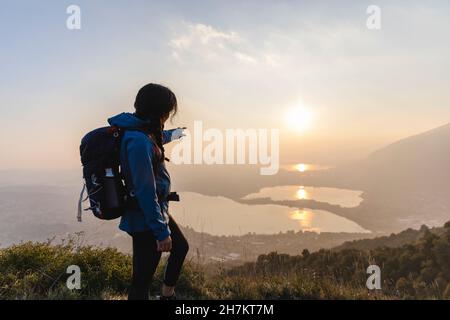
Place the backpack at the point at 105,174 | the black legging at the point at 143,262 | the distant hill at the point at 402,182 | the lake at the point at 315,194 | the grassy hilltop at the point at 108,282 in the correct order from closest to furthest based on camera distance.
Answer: the backpack at the point at 105,174 < the black legging at the point at 143,262 < the grassy hilltop at the point at 108,282 < the distant hill at the point at 402,182 < the lake at the point at 315,194

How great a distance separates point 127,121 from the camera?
2.88m

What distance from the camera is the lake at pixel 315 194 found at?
112 meters

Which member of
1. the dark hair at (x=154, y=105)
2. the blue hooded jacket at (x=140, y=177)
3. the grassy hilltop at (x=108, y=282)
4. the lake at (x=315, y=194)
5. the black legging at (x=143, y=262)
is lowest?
the lake at (x=315, y=194)

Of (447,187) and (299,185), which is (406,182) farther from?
(299,185)

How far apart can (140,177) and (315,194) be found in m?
127

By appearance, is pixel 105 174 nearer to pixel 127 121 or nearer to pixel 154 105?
pixel 127 121

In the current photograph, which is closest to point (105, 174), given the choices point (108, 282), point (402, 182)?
point (108, 282)

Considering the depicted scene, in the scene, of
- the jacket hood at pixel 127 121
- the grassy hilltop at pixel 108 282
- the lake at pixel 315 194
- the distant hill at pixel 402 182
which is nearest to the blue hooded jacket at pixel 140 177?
the jacket hood at pixel 127 121

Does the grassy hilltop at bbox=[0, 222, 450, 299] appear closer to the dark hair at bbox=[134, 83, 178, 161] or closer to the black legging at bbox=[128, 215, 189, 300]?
the black legging at bbox=[128, 215, 189, 300]

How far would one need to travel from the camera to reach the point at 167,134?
3594 millimetres

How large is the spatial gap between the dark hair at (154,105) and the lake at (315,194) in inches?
3934

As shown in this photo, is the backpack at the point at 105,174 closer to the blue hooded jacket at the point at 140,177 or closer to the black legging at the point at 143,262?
the blue hooded jacket at the point at 140,177

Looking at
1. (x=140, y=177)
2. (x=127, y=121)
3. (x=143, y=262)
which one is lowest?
(x=143, y=262)
